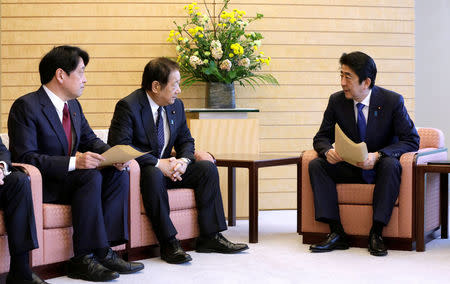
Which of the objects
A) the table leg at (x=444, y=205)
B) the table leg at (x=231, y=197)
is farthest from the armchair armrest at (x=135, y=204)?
the table leg at (x=444, y=205)

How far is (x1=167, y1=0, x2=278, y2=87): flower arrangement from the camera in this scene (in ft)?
17.9

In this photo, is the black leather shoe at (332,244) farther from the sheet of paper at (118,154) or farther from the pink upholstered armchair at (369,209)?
the sheet of paper at (118,154)

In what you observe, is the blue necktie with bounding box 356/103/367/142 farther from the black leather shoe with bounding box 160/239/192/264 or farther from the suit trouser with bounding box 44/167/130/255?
the suit trouser with bounding box 44/167/130/255

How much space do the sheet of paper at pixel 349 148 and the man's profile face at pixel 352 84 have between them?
493 millimetres

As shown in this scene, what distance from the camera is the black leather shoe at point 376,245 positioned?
417cm

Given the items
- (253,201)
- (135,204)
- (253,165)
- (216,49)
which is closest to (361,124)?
(253,165)

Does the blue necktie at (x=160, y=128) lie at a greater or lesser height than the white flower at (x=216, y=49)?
lesser

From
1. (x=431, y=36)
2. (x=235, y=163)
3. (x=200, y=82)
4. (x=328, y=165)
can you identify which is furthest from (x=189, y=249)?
(x=431, y=36)

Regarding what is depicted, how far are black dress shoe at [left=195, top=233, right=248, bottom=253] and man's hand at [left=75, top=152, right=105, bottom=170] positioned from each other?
973 mm

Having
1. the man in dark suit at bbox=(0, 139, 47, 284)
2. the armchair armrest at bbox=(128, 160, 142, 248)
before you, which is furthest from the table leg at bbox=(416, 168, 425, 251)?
the man in dark suit at bbox=(0, 139, 47, 284)

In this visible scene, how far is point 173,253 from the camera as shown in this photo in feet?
13.0

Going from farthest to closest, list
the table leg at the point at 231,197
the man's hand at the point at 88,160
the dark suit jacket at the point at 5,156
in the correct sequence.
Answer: the table leg at the point at 231,197, the man's hand at the point at 88,160, the dark suit jacket at the point at 5,156

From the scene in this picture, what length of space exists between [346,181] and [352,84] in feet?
2.03

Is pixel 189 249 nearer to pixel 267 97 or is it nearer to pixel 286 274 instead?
pixel 286 274
